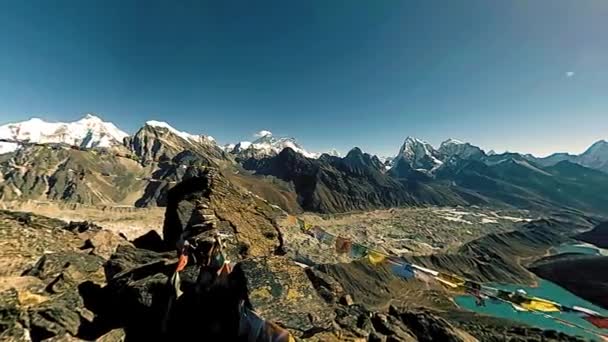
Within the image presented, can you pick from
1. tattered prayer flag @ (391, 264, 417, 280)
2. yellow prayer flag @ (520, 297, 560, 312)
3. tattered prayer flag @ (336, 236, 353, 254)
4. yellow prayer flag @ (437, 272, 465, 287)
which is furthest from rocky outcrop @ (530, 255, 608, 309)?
yellow prayer flag @ (520, 297, 560, 312)

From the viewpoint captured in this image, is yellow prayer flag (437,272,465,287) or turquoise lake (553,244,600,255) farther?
turquoise lake (553,244,600,255)

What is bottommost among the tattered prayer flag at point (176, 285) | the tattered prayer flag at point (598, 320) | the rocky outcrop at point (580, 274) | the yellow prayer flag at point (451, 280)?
the rocky outcrop at point (580, 274)

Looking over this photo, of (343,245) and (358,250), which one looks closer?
(358,250)

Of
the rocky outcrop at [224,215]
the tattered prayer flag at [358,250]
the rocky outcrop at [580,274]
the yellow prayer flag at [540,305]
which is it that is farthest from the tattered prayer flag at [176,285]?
the rocky outcrop at [580,274]

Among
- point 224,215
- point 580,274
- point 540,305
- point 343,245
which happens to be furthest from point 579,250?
point 224,215

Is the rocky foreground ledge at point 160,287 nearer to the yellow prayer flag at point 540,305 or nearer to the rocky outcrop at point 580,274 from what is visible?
the yellow prayer flag at point 540,305

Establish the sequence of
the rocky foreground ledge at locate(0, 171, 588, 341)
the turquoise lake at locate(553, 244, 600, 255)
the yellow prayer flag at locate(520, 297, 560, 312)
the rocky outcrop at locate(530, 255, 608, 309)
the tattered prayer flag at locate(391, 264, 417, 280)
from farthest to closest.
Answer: the turquoise lake at locate(553, 244, 600, 255) < the rocky outcrop at locate(530, 255, 608, 309) < the tattered prayer flag at locate(391, 264, 417, 280) < the yellow prayer flag at locate(520, 297, 560, 312) < the rocky foreground ledge at locate(0, 171, 588, 341)

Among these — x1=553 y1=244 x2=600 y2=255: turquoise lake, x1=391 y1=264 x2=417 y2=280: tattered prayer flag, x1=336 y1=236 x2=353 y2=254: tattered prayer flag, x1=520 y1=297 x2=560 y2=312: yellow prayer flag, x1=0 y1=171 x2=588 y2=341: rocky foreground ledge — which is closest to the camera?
x1=0 y1=171 x2=588 y2=341: rocky foreground ledge

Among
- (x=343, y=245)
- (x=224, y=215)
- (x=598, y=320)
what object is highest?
(x=224, y=215)

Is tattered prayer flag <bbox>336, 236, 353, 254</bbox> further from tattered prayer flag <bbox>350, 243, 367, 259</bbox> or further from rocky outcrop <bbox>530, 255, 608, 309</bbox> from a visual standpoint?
rocky outcrop <bbox>530, 255, 608, 309</bbox>

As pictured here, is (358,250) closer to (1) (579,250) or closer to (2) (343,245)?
(2) (343,245)
